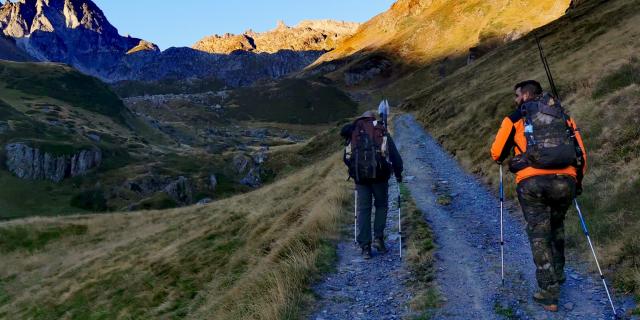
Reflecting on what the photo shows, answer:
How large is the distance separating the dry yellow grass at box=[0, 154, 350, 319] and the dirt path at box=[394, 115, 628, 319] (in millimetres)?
2904

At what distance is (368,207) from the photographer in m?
11.0

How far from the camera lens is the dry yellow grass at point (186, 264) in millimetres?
9859

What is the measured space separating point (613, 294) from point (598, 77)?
20971 mm

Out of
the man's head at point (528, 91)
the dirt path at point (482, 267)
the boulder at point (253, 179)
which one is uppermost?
the man's head at point (528, 91)

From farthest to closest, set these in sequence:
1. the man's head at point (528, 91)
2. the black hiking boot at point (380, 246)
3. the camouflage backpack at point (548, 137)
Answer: the black hiking boot at point (380, 246) < the man's head at point (528, 91) < the camouflage backpack at point (548, 137)

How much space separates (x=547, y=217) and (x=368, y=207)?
4.35 metres

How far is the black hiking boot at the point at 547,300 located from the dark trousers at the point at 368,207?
4.11 metres

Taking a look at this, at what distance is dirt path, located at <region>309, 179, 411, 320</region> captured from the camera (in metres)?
8.16

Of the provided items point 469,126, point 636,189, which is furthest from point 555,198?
point 469,126

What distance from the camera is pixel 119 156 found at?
98062 mm

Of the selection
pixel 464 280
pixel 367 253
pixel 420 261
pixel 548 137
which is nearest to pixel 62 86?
pixel 367 253

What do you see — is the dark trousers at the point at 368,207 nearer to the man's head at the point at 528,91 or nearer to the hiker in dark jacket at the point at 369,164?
the hiker in dark jacket at the point at 369,164

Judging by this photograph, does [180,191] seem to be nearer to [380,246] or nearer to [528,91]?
[380,246]

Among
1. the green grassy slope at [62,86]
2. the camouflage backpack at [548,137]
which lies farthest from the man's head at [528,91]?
the green grassy slope at [62,86]
